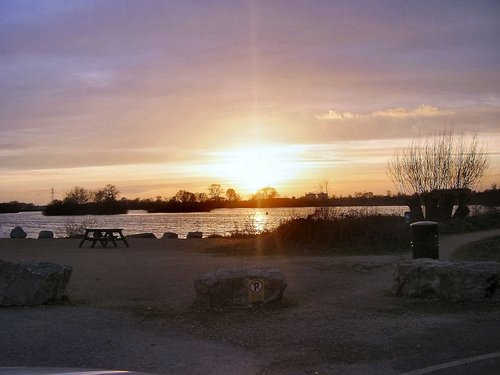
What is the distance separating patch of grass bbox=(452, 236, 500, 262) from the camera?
591 inches

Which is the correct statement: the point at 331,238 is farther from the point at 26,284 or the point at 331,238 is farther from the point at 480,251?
the point at 26,284

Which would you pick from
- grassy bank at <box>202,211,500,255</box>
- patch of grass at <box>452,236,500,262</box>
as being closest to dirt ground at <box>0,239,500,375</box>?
patch of grass at <box>452,236,500,262</box>

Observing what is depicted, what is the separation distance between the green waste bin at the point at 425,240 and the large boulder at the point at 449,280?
7.20 ft

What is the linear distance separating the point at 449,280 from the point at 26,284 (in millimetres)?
6722

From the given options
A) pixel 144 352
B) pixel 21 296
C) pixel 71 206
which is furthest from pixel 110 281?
pixel 71 206

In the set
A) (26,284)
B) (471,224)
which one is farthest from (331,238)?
(26,284)

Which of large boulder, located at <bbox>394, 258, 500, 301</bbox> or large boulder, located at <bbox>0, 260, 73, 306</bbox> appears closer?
large boulder, located at <bbox>0, 260, 73, 306</bbox>

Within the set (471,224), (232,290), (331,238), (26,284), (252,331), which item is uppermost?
(471,224)

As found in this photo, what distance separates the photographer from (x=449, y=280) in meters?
9.54

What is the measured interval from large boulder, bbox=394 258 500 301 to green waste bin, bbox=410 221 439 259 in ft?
7.20

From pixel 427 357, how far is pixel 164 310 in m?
4.29

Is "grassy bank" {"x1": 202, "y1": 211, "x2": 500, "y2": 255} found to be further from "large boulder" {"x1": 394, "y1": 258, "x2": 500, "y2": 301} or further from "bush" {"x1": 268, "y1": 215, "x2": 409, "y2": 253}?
"large boulder" {"x1": 394, "y1": 258, "x2": 500, "y2": 301}

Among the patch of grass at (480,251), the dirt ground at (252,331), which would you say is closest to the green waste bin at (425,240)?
the dirt ground at (252,331)

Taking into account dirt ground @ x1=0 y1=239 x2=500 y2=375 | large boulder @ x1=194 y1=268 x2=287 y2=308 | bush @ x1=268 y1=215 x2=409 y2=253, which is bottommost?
dirt ground @ x1=0 y1=239 x2=500 y2=375
